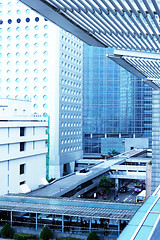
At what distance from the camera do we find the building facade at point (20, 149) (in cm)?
2669

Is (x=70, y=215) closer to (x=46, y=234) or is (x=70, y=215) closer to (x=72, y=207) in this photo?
(x=46, y=234)

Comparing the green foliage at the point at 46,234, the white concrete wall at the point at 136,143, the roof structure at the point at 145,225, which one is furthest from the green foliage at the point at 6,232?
the white concrete wall at the point at 136,143

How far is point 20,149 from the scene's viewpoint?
2900 centimetres

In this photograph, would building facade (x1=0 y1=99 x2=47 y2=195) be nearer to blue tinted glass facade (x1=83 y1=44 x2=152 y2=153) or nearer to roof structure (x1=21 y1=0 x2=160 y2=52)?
roof structure (x1=21 y1=0 x2=160 y2=52)

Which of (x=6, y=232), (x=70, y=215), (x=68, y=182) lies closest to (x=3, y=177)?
(x=68, y=182)

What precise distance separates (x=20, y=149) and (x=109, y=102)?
39342mm

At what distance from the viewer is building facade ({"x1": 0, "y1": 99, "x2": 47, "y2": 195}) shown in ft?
87.6

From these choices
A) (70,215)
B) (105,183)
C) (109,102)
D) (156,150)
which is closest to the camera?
(70,215)

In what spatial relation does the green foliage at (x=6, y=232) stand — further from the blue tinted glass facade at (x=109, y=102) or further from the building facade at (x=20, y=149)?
the blue tinted glass facade at (x=109, y=102)

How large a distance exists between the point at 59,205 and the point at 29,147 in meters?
11.4

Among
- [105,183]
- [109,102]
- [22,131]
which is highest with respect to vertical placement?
[109,102]

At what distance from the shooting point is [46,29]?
140 ft

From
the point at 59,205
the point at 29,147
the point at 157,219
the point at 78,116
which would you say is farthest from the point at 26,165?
the point at 157,219

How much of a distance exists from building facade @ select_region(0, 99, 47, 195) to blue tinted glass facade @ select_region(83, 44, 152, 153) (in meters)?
34.2
